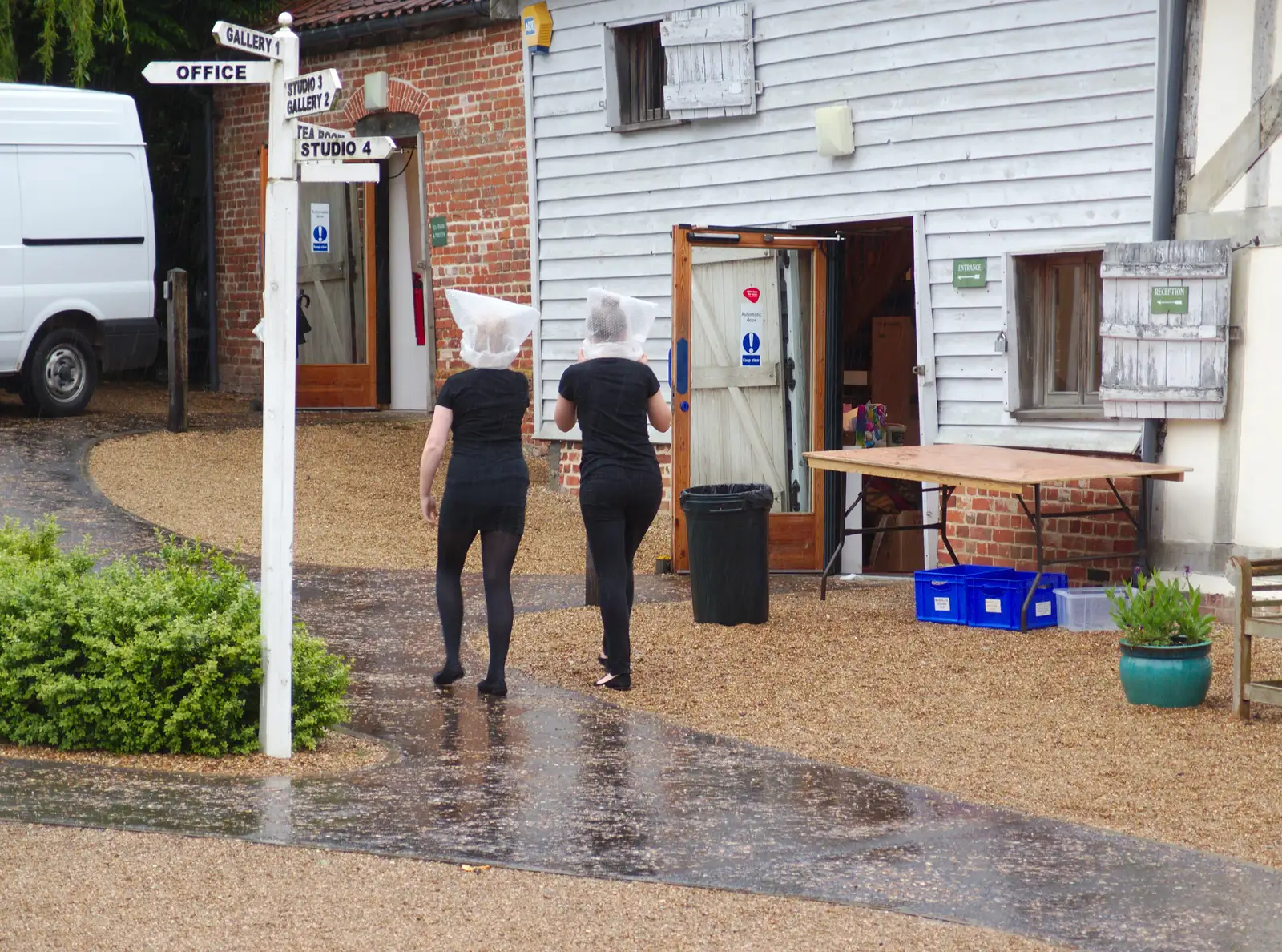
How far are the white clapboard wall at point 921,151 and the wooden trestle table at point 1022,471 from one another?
481 mm

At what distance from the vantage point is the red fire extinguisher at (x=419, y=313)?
57.5ft

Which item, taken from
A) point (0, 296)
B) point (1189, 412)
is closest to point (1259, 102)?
point (1189, 412)

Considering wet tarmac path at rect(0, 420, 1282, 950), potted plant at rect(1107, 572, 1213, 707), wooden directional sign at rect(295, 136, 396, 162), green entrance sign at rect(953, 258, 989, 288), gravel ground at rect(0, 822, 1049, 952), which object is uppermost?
wooden directional sign at rect(295, 136, 396, 162)

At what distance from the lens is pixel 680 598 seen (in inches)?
420

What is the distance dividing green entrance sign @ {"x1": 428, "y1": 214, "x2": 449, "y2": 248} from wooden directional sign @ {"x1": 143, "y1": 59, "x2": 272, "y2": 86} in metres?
9.53

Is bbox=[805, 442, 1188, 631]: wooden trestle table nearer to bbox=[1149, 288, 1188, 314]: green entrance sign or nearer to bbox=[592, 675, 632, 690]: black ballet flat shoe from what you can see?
bbox=[1149, 288, 1188, 314]: green entrance sign

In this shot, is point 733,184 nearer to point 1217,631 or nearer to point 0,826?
point 1217,631

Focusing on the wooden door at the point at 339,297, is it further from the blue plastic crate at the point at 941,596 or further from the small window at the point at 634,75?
the blue plastic crate at the point at 941,596

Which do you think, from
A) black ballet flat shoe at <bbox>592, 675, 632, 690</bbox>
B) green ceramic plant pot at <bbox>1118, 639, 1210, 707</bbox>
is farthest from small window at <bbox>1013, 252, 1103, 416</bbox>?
black ballet flat shoe at <bbox>592, 675, 632, 690</bbox>

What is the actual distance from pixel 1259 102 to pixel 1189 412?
1.72 meters

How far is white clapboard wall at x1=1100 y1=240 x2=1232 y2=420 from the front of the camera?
9.51 m

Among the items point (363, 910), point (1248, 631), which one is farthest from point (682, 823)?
point (1248, 631)

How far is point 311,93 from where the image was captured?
6.25m

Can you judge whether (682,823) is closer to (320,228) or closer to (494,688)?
(494,688)
